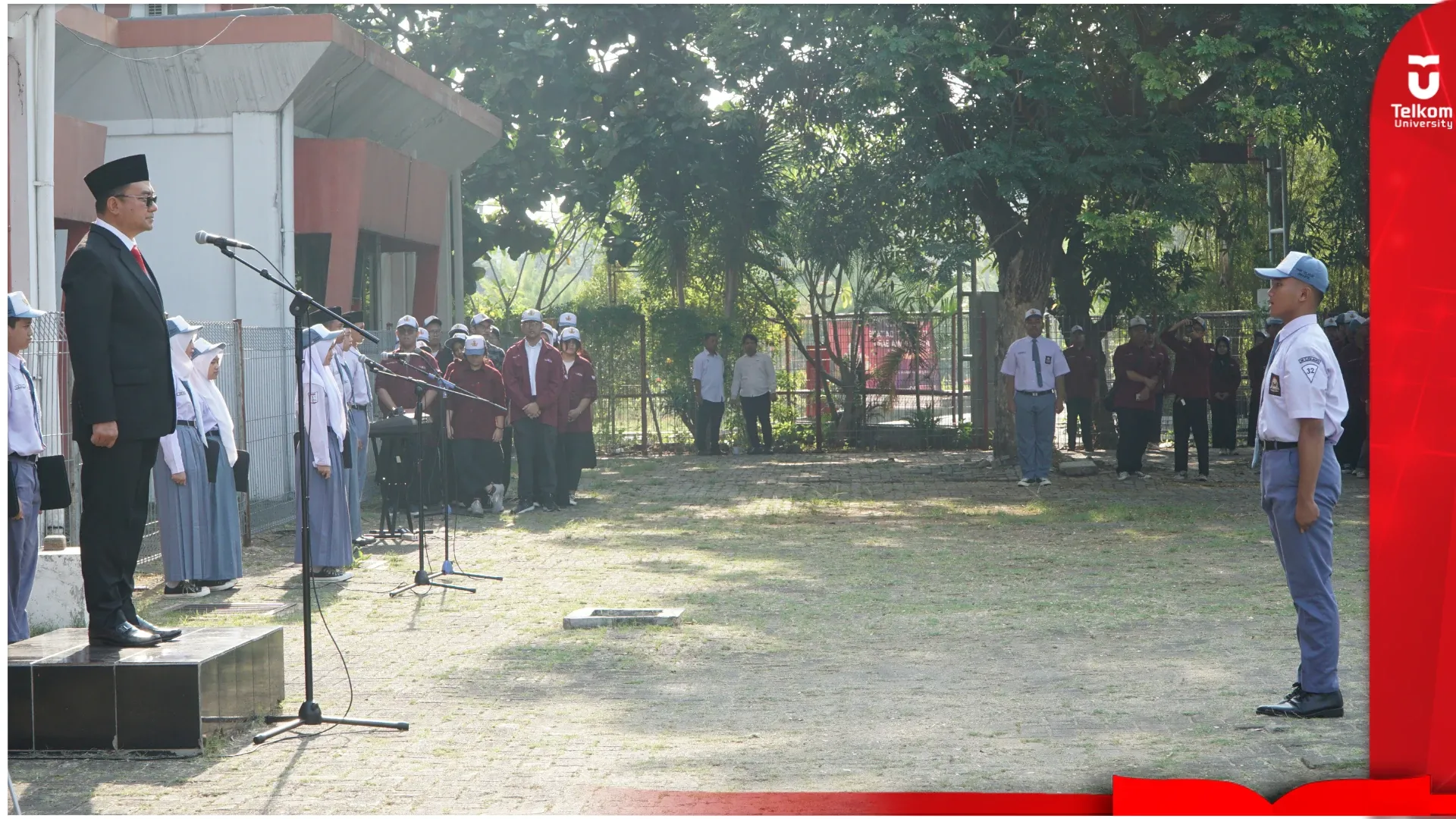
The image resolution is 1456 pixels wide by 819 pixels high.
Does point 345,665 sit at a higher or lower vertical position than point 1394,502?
lower

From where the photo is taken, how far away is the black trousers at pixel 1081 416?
22156mm

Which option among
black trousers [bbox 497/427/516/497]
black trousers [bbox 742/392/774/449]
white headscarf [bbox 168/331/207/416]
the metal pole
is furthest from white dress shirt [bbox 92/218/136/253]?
the metal pole

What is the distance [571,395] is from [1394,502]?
1176 cm

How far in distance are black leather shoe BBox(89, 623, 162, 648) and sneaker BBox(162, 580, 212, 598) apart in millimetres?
4365

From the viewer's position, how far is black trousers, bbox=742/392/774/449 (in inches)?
958

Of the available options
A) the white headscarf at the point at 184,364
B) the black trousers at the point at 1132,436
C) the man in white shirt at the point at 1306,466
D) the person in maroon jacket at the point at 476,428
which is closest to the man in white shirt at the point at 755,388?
the black trousers at the point at 1132,436

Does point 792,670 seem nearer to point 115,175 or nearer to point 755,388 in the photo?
point 115,175

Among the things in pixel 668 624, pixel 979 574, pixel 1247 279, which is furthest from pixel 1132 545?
pixel 1247 279

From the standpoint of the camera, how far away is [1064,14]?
18.1 metres

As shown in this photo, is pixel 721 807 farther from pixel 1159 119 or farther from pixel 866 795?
pixel 1159 119

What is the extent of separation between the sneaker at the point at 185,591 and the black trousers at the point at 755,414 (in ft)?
45.7

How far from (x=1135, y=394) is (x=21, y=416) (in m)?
14.0

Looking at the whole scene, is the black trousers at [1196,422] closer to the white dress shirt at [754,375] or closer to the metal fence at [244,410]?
the white dress shirt at [754,375]

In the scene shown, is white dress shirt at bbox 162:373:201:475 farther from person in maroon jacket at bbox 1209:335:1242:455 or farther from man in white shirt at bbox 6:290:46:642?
person in maroon jacket at bbox 1209:335:1242:455
